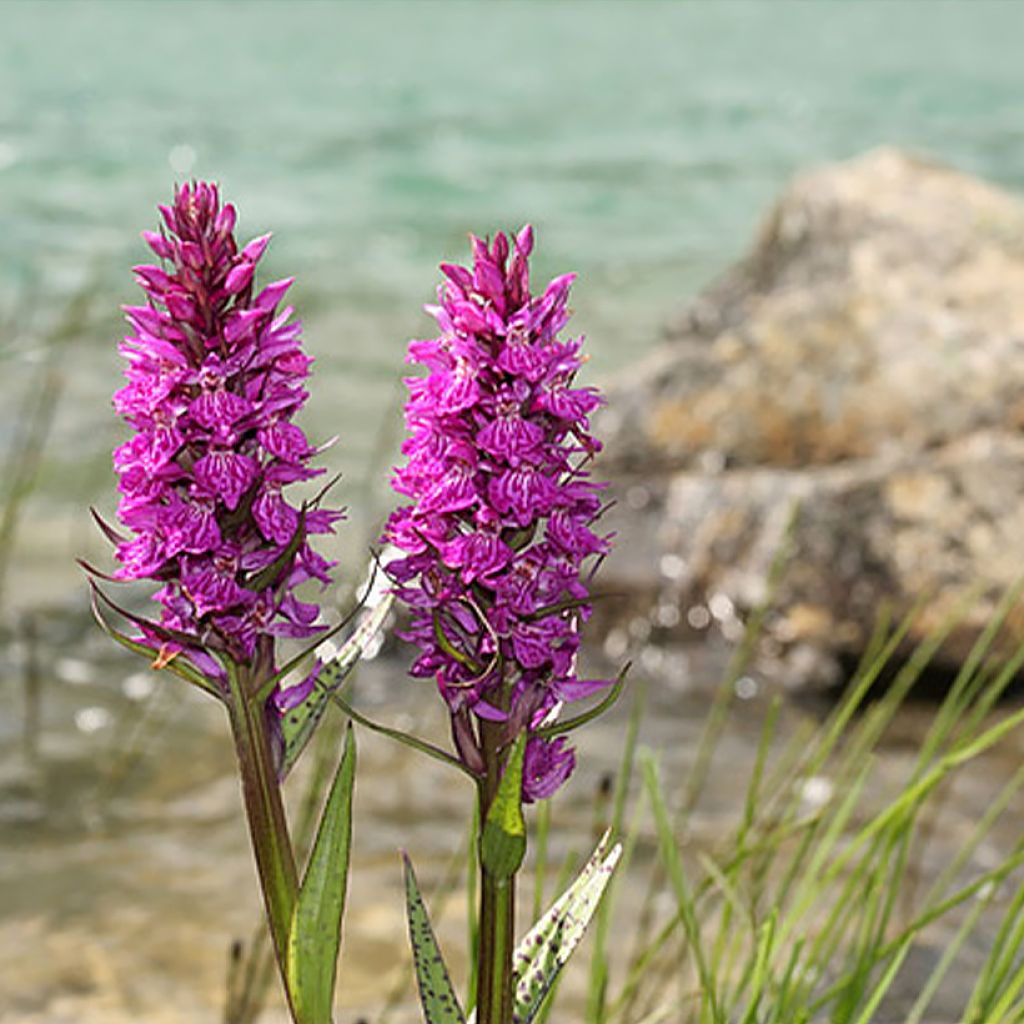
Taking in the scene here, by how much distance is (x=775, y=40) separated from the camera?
107ft

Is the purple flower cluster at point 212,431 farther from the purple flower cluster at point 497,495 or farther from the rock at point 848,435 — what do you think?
the rock at point 848,435

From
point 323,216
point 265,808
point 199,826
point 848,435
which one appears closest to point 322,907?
point 265,808

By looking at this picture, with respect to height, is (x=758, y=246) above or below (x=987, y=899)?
above

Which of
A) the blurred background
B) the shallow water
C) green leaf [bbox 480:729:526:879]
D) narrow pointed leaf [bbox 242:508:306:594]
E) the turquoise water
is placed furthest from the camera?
the turquoise water

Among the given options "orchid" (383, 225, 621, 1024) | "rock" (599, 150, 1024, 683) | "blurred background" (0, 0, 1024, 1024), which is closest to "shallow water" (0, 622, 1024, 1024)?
"blurred background" (0, 0, 1024, 1024)

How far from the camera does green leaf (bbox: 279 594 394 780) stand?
1664 mm

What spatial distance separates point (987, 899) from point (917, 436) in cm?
441

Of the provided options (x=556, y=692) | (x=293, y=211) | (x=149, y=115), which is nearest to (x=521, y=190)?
(x=293, y=211)

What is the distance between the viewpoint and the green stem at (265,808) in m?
1.63

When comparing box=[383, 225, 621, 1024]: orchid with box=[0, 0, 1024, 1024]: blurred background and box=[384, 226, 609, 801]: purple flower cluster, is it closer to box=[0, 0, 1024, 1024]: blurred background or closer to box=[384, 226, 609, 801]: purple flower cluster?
box=[384, 226, 609, 801]: purple flower cluster

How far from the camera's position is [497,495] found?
1510 mm

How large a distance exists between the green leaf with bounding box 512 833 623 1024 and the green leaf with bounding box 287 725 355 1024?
214 mm

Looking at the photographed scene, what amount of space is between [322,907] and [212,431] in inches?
16.5

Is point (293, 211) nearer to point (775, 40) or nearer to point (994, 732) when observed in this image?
point (994, 732)
